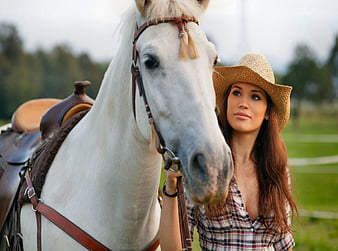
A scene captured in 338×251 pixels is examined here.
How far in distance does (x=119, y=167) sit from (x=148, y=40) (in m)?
0.64

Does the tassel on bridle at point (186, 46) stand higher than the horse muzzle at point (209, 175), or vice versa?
the tassel on bridle at point (186, 46)

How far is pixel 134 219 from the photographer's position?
202cm

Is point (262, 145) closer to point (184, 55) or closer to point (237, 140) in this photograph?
point (237, 140)

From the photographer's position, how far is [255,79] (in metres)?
2.20

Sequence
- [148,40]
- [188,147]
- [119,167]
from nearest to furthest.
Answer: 1. [188,147]
2. [148,40]
3. [119,167]

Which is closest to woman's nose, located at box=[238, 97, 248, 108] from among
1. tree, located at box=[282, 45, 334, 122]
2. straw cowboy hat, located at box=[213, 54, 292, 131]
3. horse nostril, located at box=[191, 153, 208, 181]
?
straw cowboy hat, located at box=[213, 54, 292, 131]

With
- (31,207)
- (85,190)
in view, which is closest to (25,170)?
(31,207)

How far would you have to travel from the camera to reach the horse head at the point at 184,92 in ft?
4.82

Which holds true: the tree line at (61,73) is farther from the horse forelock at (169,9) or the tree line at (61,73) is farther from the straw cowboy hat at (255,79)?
the horse forelock at (169,9)

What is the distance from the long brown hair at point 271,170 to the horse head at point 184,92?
702 mm

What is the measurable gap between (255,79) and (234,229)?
0.80 metres

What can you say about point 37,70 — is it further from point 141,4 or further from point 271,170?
point 141,4

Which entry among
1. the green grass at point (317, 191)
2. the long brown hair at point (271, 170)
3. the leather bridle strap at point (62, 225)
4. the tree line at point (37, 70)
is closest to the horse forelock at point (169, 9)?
the long brown hair at point (271, 170)

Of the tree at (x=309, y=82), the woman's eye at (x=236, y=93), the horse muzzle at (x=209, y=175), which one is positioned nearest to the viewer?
the horse muzzle at (x=209, y=175)
